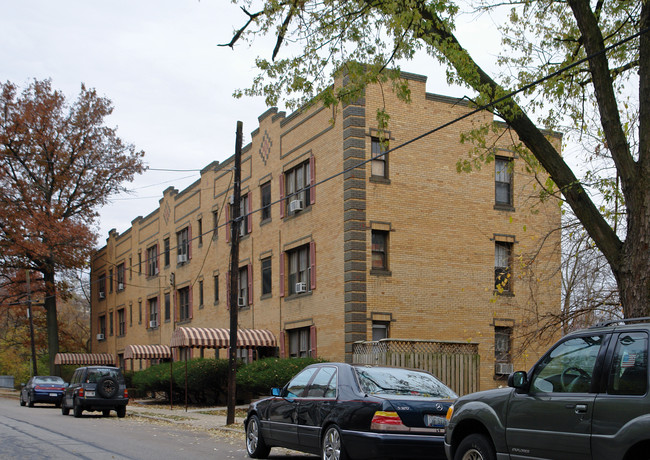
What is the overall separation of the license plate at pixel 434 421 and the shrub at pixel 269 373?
13308 millimetres

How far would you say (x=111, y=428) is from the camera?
19672 mm

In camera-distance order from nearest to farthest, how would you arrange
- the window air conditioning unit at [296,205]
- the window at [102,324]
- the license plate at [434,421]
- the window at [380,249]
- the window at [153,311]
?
the license plate at [434,421] < the window at [380,249] < the window air conditioning unit at [296,205] < the window at [153,311] < the window at [102,324]

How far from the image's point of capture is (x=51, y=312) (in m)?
51.5

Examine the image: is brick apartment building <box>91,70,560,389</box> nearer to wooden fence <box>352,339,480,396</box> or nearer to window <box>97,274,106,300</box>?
wooden fence <box>352,339,480,396</box>

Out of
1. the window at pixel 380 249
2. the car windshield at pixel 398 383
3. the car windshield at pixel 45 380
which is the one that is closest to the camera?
the car windshield at pixel 398 383

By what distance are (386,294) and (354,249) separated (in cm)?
177

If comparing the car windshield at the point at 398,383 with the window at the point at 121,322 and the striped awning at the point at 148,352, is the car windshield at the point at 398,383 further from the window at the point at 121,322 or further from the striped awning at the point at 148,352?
the window at the point at 121,322

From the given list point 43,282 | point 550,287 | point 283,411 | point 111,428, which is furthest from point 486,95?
point 43,282

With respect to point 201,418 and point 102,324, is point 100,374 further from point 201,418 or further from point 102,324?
point 102,324

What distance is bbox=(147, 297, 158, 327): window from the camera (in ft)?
146

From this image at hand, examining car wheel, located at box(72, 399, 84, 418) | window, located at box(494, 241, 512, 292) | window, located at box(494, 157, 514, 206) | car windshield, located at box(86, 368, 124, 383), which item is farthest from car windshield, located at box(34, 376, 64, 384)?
window, located at box(494, 157, 514, 206)

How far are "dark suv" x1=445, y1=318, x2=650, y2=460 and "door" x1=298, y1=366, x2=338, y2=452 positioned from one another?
2807 mm

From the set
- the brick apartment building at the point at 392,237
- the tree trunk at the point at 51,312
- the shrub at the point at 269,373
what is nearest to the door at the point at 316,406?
the brick apartment building at the point at 392,237

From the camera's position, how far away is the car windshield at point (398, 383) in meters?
10.6
